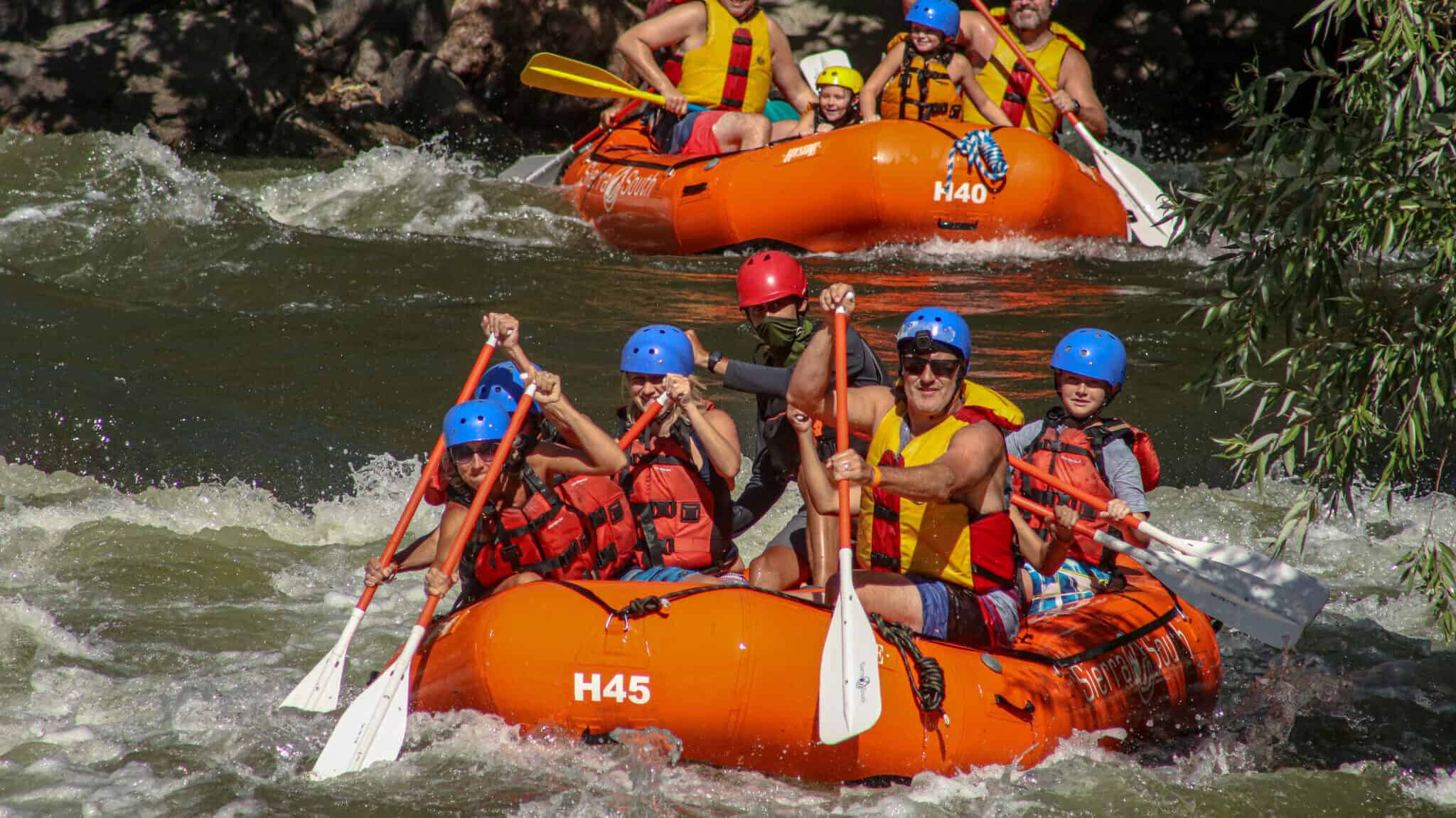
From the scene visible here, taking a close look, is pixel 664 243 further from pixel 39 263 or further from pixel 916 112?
pixel 39 263

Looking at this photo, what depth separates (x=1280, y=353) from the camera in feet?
13.0

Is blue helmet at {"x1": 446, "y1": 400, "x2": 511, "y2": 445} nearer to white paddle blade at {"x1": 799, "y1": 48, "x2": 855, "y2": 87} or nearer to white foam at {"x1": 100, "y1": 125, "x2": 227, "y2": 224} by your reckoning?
white foam at {"x1": 100, "y1": 125, "x2": 227, "y2": 224}

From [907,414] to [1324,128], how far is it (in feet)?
4.82

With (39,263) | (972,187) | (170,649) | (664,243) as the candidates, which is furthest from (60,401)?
(972,187)

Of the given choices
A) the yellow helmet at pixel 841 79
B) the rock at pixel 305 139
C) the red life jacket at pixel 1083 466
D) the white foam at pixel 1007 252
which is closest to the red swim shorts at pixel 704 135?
the yellow helmet at pixel 841 79

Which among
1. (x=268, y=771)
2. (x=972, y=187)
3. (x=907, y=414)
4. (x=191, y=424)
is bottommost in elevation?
(x=268, y=771)

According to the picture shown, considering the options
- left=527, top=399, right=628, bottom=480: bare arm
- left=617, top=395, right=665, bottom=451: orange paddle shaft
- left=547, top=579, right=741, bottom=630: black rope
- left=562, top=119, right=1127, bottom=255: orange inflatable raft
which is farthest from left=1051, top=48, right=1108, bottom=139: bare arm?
left=547, top=579, right=741, bottom=630: black rope

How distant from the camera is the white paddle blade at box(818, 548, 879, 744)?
4.08 meters

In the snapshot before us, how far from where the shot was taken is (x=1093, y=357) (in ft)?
17.9

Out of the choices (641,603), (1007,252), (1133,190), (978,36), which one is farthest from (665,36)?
(641,603)

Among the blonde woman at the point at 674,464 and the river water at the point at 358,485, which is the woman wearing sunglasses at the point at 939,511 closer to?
the river water at the point at 358,485

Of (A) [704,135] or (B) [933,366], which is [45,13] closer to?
(A) [704,135]

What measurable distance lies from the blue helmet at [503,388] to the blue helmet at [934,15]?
587 cm

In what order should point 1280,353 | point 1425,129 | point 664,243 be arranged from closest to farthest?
point 1425,129
point 1280,353
point 664,243
